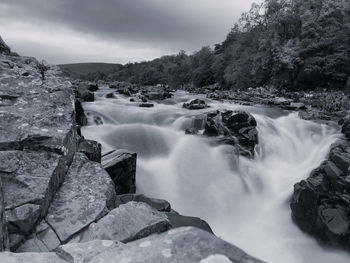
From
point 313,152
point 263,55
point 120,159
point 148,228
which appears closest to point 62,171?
point 148,228

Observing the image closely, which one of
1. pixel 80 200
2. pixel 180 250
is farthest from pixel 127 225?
pixel 180 250

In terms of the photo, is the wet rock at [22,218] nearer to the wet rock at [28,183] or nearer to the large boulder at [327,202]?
the wet rock at [28,183]

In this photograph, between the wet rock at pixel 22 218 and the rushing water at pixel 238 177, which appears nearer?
the wet rock at pixel 22 218

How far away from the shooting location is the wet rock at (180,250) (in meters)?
1.58

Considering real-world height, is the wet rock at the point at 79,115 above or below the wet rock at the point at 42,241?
below

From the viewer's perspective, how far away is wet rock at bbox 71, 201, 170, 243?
3.16 meters

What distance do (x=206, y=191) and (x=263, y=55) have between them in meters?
32.0

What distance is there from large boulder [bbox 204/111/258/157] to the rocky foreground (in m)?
6.45

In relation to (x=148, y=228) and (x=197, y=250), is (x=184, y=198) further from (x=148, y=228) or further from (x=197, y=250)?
(x=197, y=250)

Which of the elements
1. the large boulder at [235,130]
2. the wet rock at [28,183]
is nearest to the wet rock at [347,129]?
the large boulder at [235,130]

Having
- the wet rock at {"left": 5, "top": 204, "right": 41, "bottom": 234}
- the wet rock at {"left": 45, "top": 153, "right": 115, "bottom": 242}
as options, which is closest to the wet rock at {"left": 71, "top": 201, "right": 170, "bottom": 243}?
the wet rock at {"left": 45, "top": 153, "right": 115, "bottom": 242}

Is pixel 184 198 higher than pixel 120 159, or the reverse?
pixel 120 159

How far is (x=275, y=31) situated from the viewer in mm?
38656

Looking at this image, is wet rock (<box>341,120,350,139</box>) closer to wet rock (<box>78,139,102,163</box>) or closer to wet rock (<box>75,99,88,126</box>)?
wet rock (<box>78,139,102,163</box>)
